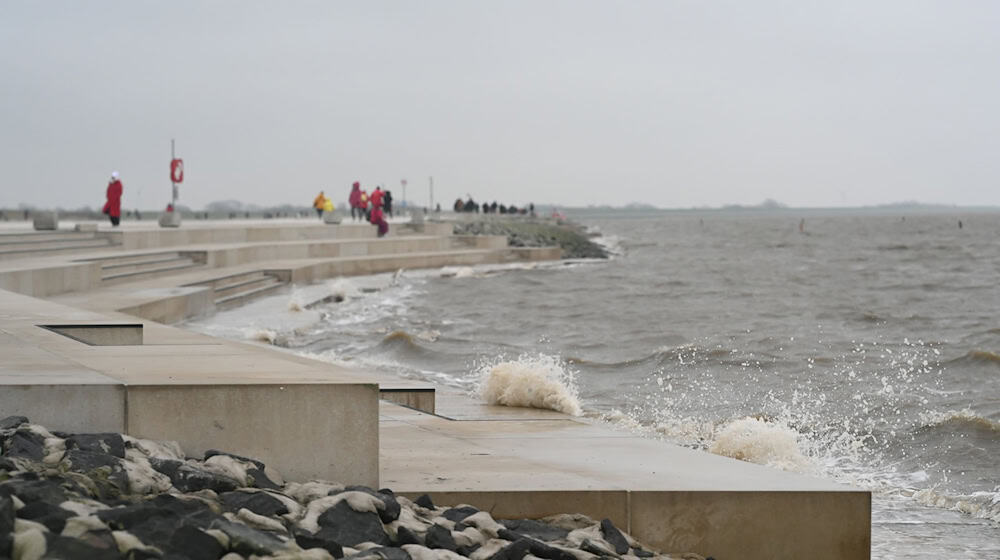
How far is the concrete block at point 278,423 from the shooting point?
538 centimetres

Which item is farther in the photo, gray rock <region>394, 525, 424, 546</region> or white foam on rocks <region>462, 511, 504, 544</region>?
white foam on rocks <region>462, 511, 504, 544</region>

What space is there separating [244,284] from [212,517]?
68.0ft

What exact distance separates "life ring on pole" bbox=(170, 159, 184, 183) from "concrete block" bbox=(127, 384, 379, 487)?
120ft

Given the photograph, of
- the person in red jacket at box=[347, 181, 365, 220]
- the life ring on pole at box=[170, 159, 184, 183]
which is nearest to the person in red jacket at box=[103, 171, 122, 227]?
the life ring on pole at box=[170, 159, 184, 183]

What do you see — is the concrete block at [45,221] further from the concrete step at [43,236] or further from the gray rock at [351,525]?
the gray rock at [351,525]

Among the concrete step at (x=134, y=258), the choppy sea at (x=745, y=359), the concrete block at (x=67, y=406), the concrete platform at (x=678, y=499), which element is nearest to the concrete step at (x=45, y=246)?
the concrete step at (x=134, y=258)

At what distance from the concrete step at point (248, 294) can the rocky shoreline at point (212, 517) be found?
16205 millimetres

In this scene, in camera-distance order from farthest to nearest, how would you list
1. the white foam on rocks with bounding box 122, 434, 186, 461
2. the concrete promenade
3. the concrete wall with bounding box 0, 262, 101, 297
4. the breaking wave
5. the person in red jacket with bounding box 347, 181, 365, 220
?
the person in red jacket with bounding box 347, 181, 365, 220
the concrete wall with bounding box 0, 262, 101, 297
the breaking wave
the concrete promenade
the white foam on rocks with bounding box 122, 434, 186, 461

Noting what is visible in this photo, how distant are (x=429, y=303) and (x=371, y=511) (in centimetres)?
2124

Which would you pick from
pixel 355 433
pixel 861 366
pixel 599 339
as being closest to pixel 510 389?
pixel 355 433

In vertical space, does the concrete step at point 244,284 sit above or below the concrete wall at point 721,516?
below

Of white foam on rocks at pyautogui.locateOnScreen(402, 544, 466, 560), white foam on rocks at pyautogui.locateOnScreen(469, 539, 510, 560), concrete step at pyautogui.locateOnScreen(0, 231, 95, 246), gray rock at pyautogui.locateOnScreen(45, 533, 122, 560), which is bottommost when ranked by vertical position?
white foam on rocks at pyautogui.locateOnScreen(469, 539, 510, 560)

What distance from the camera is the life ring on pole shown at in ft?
135

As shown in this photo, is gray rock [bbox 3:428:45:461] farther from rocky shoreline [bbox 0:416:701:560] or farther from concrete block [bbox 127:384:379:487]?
concrete block [bbox 127:384:379:487]
